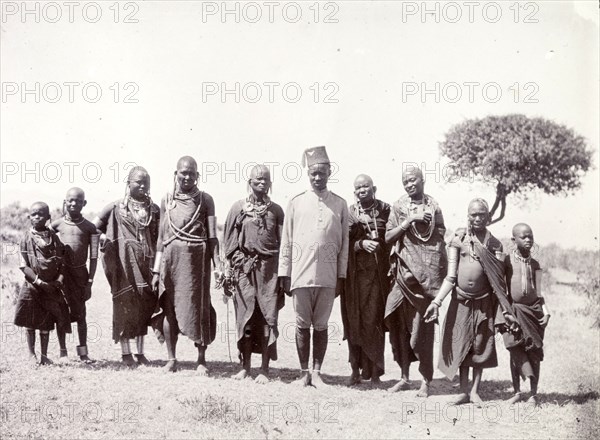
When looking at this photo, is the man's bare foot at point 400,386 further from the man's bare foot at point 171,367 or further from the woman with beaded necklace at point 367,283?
the man's bare foot at point 171,367

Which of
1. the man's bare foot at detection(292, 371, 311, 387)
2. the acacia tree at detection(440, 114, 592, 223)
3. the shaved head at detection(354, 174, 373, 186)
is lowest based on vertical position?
the man's bare foot at detection(292, 371, 311, 387)

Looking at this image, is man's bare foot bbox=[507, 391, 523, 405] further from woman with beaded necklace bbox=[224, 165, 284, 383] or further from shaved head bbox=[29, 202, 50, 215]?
shaved head bbox=[29, 202, 50, 215]

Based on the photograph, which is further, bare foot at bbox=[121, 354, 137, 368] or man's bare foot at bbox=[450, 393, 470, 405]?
bare foot at bbox=[121, 354, 137, 368]

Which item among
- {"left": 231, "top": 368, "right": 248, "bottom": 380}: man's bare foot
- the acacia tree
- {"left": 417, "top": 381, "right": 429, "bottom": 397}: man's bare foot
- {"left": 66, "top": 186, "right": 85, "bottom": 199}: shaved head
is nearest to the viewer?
{"left": 417, "top": 381, "right": 429, "bottom": 397}: man's bare foot

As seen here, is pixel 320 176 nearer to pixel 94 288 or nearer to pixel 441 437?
pixel 441 437

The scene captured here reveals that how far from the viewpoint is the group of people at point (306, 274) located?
21.6ft

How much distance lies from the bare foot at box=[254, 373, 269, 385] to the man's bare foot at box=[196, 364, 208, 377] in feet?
1.84

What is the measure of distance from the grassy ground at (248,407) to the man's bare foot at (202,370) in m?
0.07

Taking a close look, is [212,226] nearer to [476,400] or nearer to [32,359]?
[32,359]

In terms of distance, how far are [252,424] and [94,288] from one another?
7917mm

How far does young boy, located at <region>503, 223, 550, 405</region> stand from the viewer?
6562mm

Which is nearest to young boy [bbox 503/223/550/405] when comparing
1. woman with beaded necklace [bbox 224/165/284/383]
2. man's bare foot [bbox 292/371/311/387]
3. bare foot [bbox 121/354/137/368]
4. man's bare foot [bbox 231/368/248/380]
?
man's bare foot [bbox 292/371/311/387]

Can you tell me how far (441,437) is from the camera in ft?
18.8

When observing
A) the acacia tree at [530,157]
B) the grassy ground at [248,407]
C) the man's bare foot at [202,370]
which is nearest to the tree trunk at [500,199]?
the acacia tree at [530,157]
